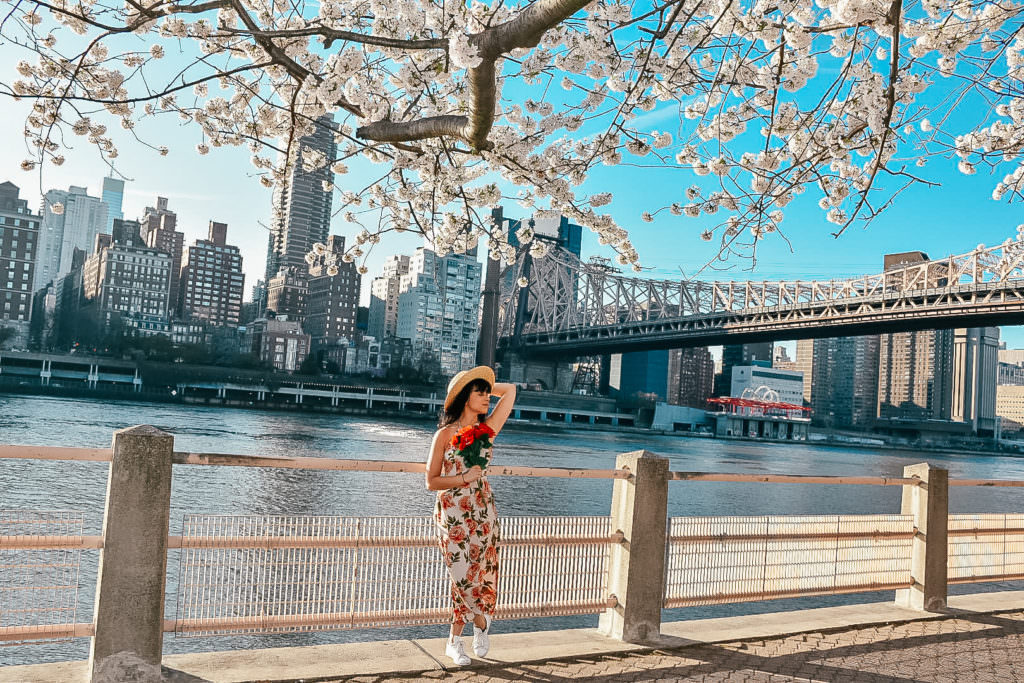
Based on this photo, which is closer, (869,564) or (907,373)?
(869,564)

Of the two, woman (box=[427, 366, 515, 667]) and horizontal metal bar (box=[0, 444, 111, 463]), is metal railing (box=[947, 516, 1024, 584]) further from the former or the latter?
horizontal metal bar (box=[0, 444, 111, 463])

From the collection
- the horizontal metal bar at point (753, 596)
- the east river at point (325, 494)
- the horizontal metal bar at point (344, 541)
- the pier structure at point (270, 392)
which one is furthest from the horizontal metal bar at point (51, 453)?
the pier structure at point (270, 392)

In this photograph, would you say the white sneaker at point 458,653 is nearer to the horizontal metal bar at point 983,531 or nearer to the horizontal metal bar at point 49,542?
the horizontal metal bar at point 49,542

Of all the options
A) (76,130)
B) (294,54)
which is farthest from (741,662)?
(76,130)

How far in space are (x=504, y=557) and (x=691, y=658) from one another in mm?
1160

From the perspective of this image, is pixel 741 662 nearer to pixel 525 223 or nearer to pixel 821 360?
pixel 525 223

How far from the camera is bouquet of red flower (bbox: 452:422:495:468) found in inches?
173

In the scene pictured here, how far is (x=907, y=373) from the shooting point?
156000 millimetres

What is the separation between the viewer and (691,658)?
4.83m

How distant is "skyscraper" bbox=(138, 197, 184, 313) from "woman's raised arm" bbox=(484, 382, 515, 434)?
15995cm

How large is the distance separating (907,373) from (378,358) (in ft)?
309

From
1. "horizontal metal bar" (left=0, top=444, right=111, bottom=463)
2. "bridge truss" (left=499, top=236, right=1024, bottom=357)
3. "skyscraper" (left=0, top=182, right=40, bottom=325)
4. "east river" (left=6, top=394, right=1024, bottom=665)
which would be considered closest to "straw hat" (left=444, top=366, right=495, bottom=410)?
"horizontal metal bar" (left=0, top=444, right=111, bottom=463)

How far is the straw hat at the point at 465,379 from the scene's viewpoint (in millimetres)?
4457

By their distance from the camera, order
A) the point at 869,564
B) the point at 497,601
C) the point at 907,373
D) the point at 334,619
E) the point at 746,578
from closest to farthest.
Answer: the point at 334,619
the point at 497,601
the point at 746,578
the point at 869,564
the point at 907,373
